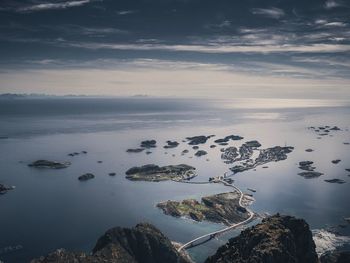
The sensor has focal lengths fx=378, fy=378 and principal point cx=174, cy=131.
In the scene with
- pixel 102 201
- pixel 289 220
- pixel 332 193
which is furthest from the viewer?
pixel 332 193

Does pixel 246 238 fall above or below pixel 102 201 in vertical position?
above

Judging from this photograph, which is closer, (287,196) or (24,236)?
(24,236)

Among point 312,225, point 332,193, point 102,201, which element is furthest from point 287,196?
point 102,201

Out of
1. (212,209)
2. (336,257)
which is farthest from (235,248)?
(212,209)

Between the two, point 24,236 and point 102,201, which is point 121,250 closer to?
point 24,236

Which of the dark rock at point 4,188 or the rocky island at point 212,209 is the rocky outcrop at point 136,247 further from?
the dark rock at point 4,188

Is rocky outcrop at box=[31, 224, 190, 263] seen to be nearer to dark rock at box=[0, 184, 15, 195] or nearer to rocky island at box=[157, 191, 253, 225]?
rocky island at box=[157, 191, 253, 225]

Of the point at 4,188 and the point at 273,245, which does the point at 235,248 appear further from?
the point at 4,188
